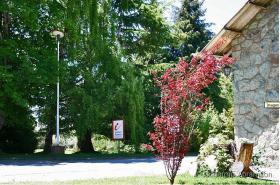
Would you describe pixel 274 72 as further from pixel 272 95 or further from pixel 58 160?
pixel 58 160

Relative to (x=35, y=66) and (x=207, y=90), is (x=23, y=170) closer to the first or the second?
(x=35, y=66)

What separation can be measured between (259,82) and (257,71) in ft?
1.07

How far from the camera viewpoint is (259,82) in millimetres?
11836

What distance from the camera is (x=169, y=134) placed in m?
8.45

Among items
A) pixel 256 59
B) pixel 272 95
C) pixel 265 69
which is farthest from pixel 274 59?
pixel 272 95

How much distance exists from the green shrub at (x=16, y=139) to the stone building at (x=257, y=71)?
1537 centimetres

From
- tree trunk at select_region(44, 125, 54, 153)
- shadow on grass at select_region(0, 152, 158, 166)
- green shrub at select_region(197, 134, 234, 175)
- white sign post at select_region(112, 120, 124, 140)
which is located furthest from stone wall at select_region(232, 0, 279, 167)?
tree trunk at select_region(44, 125, 54, 153)

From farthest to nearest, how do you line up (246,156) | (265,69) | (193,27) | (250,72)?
(193,27), (250,72), (265,69), (246,156)

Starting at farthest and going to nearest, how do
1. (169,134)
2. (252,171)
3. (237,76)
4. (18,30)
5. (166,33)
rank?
(166,33) < (18,30) < (237,76) < (252,171) < (169,134)

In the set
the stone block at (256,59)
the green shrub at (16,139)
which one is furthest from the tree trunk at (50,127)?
the stone block at (256,59)

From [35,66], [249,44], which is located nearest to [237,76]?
[249,44]

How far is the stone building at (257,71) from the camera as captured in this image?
37.5ft

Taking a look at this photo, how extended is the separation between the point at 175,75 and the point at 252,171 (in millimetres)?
3632

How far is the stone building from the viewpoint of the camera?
11438 mm
